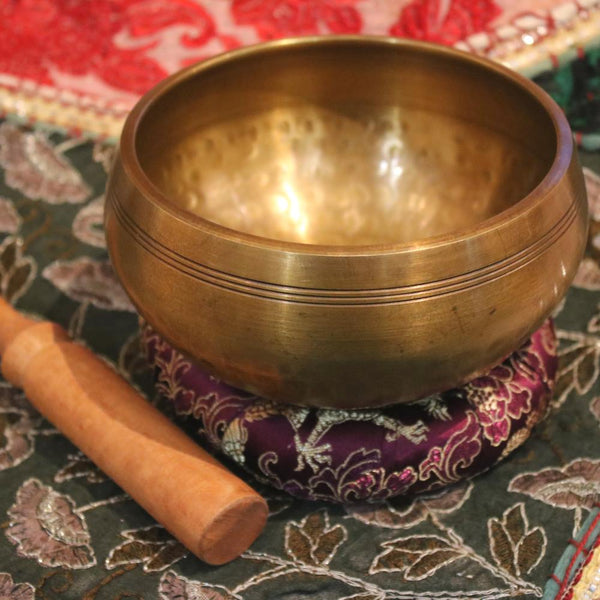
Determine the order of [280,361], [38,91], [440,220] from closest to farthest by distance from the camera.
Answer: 1. [280,361]
2. [440,220]
3. [38,91]

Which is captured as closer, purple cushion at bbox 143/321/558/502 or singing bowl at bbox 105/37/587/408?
singing bowl at bbox 105/37/587/408

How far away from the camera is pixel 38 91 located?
1578mm

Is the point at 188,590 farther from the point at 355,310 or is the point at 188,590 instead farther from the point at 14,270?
the point at 14,270

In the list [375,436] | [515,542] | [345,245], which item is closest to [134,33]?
[345,245]

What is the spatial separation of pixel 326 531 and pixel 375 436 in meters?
0.11

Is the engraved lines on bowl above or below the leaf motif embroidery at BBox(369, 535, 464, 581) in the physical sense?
above

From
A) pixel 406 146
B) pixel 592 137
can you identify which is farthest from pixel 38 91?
pixel 592 137

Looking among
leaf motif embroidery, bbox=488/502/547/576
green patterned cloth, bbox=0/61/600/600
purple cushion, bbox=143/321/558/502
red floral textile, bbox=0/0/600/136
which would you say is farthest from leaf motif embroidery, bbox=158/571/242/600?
red floral textile, bbox=0/0/600/136

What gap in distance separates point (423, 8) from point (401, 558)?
903 mm

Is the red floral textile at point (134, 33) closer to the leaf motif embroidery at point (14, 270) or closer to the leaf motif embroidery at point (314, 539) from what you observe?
the leaf motif embroidery at point (14, 270)

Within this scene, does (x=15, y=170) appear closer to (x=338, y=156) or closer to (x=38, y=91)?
(x=38, y=91)

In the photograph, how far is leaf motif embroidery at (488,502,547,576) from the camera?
909 millimetres

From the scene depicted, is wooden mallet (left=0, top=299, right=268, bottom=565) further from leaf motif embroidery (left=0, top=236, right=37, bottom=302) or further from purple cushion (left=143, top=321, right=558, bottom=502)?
leaf motif embroidery (left=0, top=236, right=37, bottom=302)

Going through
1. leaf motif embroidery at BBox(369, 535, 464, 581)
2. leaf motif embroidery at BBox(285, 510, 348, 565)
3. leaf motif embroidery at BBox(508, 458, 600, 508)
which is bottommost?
leaf motif embroidery at BBox(285, 510, 348, 565)
